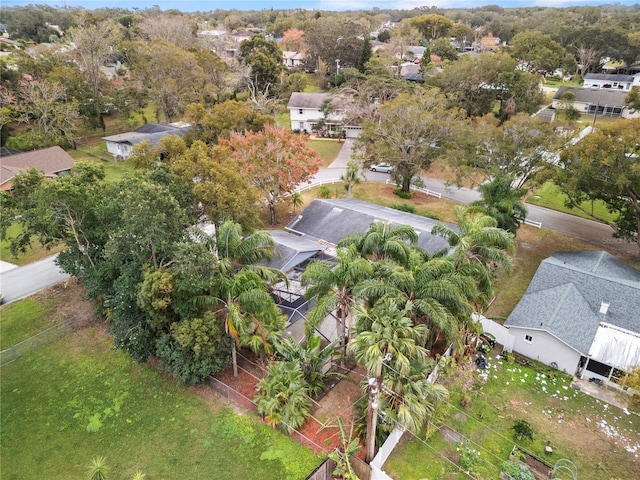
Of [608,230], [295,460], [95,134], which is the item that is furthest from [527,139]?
[95,134]

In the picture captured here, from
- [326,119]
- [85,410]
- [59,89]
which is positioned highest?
[59,89]

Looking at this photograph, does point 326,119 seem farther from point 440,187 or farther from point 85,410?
point 85,410

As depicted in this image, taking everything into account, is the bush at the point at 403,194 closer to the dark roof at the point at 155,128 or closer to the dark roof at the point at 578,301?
the dark roof at the point at 578,301

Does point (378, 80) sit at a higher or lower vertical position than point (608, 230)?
higher

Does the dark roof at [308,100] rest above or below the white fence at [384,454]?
above

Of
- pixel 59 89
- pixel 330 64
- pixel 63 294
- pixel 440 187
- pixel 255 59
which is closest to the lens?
pixel 63 294

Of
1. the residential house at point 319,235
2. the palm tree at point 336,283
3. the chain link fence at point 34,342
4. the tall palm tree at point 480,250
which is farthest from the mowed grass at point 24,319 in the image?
the tall palm tree at point 480,250

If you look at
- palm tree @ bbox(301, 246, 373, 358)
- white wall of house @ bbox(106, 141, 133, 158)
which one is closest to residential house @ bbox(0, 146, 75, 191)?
white wall of house @ bbox(106, 141, 133, 158)

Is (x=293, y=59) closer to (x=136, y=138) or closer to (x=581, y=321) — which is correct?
(x=136, y=138)
